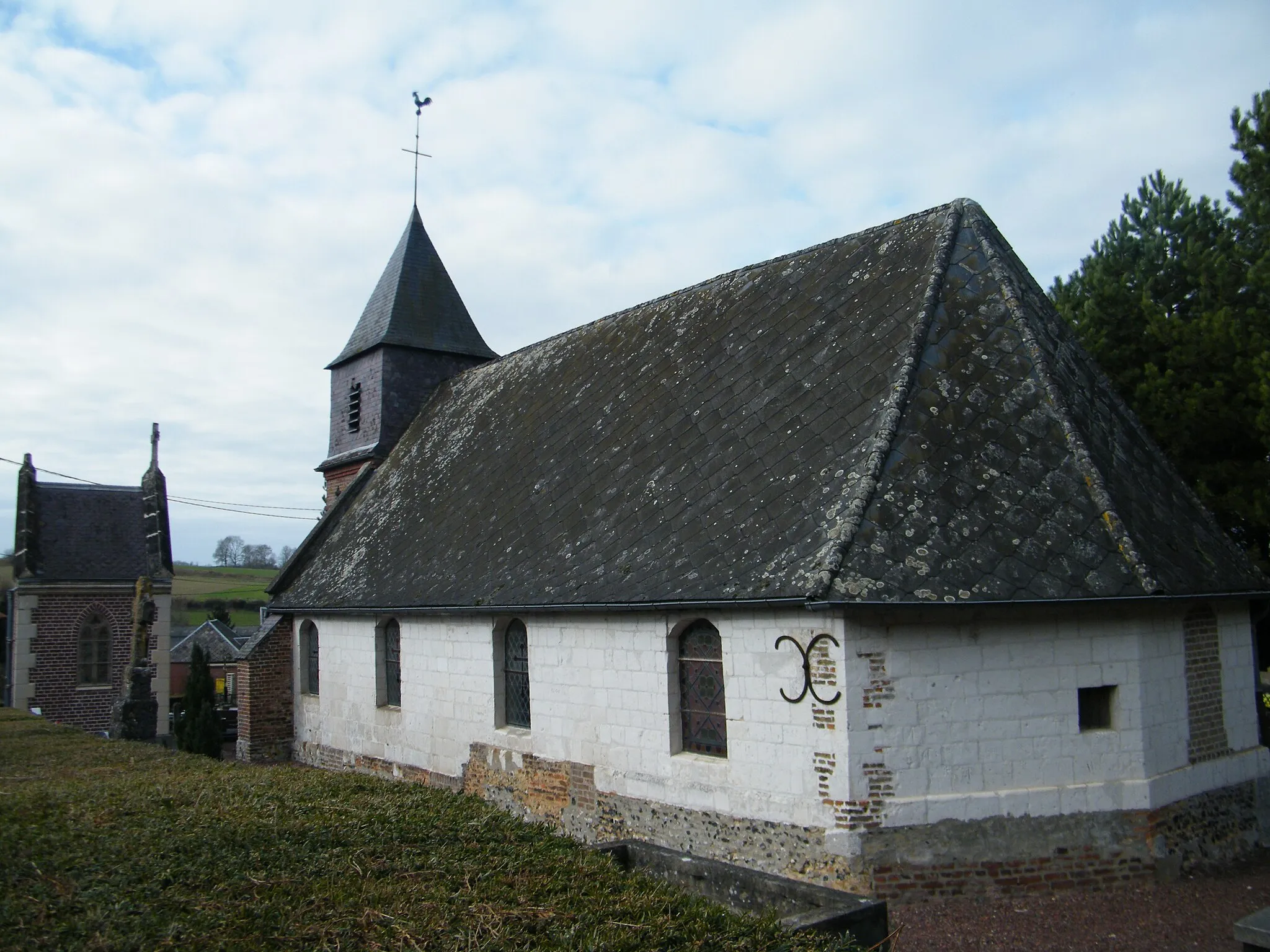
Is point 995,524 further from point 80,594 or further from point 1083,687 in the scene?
point 80,594

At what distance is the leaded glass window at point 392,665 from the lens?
45.7ft

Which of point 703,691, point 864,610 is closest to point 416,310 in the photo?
point 703,691

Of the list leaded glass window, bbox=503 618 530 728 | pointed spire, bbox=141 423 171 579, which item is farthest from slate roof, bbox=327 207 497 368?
leaded glass window, bbox=503 618 530 728

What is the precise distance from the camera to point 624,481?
37.2 feet

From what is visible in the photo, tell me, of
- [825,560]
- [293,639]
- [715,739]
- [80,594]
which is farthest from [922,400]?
[80,594]

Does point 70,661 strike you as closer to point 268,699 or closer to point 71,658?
point 71,658

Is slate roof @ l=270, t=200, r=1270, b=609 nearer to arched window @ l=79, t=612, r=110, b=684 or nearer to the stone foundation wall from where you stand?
the stone foundation wall

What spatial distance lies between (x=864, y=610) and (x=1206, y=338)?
8.10 meters

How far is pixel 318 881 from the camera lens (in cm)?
432

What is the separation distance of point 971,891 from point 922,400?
164 inches

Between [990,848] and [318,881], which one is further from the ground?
[318,881]

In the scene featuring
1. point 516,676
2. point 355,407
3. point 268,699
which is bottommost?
point 268,699

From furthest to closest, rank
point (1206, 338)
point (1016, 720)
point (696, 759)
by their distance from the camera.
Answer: point (1206, 338)
point (696, 759)
point (1016, 720)

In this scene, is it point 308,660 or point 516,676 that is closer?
point 516,676
